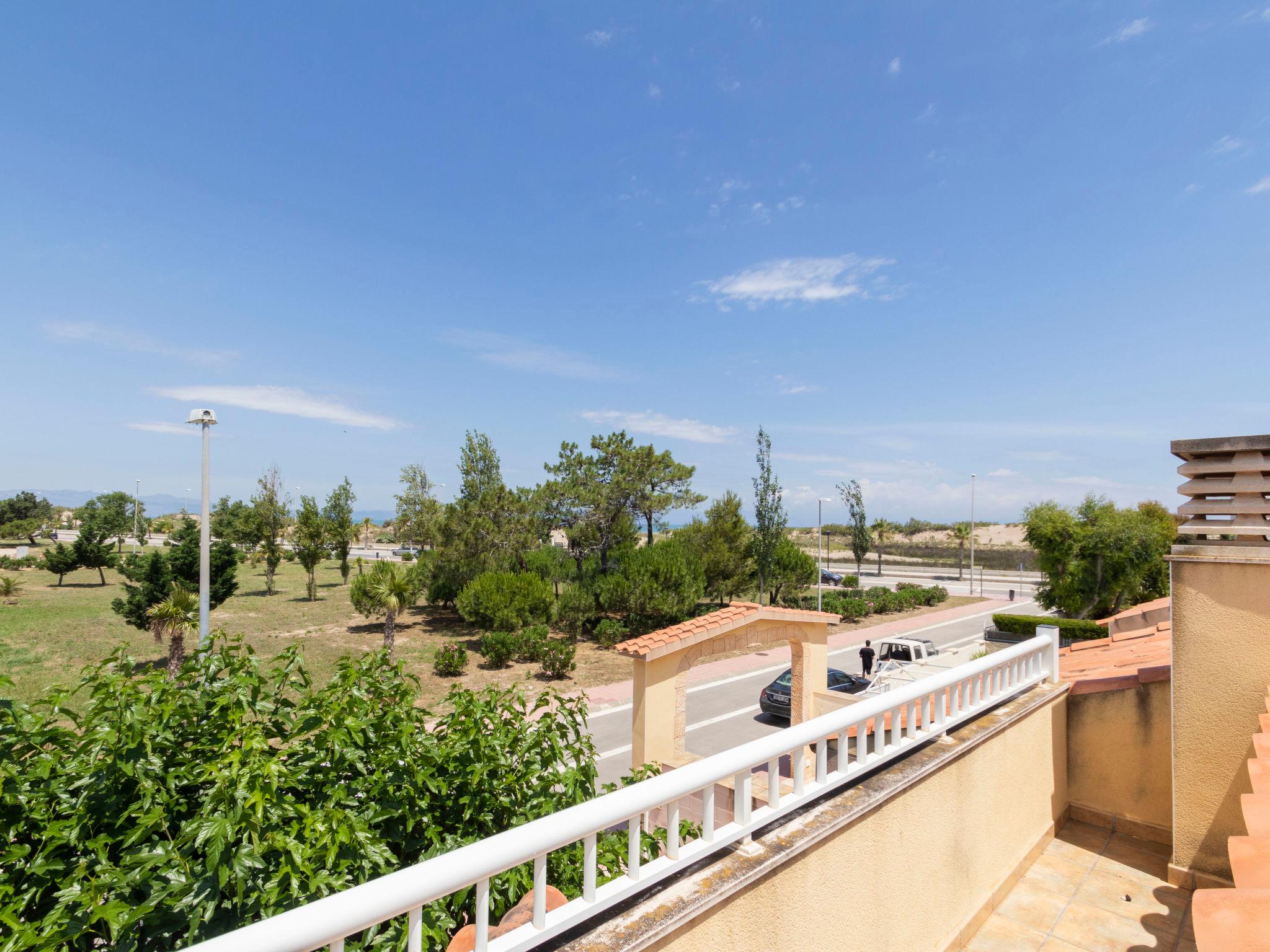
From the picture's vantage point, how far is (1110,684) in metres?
5.55

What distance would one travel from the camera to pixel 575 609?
22.4 m

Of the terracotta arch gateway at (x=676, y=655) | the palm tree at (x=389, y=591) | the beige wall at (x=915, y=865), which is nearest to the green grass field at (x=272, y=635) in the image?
the palm tree at (x=389, y=591)

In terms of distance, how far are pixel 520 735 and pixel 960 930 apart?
126 inches

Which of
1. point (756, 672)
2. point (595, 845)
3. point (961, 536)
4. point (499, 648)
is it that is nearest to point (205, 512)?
point (499, 648)

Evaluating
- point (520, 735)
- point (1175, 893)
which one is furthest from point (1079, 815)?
point (520, 735)

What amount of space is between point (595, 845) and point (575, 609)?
68.1 feet

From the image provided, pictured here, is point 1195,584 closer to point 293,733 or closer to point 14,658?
point 293,733

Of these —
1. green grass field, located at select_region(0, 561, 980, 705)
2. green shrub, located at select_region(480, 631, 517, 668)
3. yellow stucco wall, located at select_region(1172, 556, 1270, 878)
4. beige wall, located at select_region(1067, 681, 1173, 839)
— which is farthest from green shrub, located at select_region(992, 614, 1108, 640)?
green shrub, located at select_region(480, 631, 517, 668)

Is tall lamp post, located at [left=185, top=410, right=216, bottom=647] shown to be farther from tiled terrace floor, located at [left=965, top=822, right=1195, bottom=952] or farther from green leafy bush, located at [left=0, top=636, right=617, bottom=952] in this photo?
tiled terrace floor, located at [left=965, top=822, right=1195, bottom=952]

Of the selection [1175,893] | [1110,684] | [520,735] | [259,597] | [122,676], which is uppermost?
[122,676]

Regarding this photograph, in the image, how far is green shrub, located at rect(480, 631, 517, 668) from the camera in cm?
1847

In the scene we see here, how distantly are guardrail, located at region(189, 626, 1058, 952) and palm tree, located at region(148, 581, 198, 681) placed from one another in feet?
53.1

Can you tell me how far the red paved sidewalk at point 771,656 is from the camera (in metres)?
16.6

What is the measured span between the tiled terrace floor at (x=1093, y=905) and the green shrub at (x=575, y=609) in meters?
18.0
